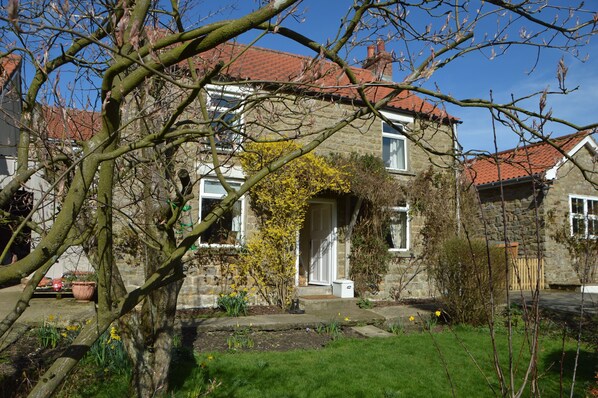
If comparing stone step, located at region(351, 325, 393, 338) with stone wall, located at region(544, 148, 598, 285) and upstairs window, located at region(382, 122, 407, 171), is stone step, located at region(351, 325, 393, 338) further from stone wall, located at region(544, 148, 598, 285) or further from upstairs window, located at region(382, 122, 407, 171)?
stone wall, located at region(544, 148, 598, 285)

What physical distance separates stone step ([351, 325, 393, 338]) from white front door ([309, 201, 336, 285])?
3.87 meters

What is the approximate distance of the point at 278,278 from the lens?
1133 centimetres

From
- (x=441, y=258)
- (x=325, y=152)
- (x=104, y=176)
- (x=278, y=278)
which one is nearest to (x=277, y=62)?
(x=325, y=152)

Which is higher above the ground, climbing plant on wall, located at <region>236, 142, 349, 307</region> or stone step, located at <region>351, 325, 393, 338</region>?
climbing plant on wall, located at <region>236, 142, 349, 307</region>

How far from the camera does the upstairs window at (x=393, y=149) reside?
14.0 metres

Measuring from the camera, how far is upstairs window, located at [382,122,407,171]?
1401 cm

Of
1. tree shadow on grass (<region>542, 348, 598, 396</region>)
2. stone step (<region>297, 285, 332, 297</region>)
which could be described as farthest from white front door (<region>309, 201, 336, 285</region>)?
tree shadow on grass (<region>542, 348, 598, 396</region>)

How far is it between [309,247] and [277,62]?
18.1 ft

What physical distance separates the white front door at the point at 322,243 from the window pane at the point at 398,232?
5.70 ft

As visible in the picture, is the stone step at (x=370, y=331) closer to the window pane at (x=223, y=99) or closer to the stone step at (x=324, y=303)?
the stone step at (x=324, y=303)

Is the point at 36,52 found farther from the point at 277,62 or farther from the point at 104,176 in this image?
the point at 277,62

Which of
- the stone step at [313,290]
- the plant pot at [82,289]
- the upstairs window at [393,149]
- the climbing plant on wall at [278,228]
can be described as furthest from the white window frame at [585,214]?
the plant pot at [82,289]

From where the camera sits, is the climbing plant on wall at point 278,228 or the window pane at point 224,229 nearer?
the climbing plant on wall at point 278,228

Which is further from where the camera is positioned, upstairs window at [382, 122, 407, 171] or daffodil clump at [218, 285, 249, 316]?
upstairs window at [382, 122, 407, 171]
